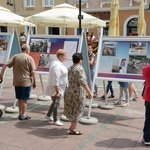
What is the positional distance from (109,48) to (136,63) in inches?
27.2

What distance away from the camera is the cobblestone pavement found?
435 centimetres

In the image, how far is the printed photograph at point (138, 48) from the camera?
533 centimetres

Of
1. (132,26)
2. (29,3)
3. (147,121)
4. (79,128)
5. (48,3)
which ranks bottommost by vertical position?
(79,128)

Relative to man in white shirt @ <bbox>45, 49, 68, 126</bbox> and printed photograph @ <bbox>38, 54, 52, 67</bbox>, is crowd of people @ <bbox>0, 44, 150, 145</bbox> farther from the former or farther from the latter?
printed photograph @ <bbox>38, 54, 52, 67</bbox>

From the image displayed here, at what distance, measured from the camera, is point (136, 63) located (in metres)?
5.45

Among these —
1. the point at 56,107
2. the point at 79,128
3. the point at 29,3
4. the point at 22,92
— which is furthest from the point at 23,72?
the point at 29,3

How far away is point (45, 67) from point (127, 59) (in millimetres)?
2092

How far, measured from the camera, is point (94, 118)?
5.72m

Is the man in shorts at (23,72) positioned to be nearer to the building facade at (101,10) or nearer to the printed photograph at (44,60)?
the printed photograph at (44,60)

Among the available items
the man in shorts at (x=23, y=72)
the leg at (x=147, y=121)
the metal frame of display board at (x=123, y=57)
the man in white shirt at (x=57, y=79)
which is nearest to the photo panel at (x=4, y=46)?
the man in shorts at (x=23, y=72)

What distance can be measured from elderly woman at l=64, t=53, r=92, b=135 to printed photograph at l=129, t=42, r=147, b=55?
4.60 feet

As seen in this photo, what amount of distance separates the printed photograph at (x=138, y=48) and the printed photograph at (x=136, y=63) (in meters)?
0.11

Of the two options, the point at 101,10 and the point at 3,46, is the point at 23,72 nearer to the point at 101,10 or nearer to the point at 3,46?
the point at 3,46

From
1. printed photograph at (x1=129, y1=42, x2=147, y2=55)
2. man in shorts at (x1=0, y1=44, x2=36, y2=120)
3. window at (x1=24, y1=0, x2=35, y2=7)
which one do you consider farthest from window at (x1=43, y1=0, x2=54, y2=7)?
printed photograph at (x1=129, y1=42, x2=147, y2=55)
